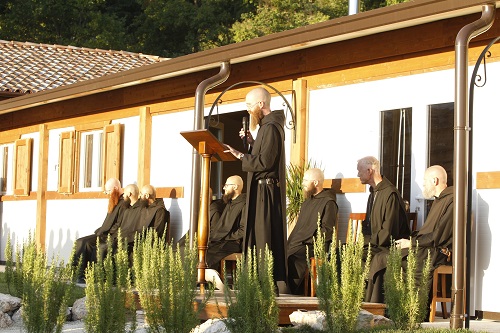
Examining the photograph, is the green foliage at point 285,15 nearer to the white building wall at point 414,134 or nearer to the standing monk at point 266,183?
the white building wall at point 414,134

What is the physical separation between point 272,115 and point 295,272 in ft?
7.97

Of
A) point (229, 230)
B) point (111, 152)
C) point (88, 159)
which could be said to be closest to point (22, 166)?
point (88, 159)

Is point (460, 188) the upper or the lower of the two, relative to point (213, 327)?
upper

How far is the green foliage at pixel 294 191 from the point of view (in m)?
12.1

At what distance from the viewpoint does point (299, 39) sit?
37.5 feet

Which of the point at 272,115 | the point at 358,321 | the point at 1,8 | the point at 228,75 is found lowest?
the point at 358,321

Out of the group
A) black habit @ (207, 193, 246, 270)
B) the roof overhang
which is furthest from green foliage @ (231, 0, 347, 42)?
black habit @ (207, 193, 246, 270)

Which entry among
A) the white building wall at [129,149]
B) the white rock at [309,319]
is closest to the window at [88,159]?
the white building wall at [129,149]

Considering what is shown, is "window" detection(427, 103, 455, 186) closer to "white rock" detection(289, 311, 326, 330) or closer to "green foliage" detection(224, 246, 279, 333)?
"white rock" detection(289, 311, 326, 330)

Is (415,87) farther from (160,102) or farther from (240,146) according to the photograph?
(240,146)

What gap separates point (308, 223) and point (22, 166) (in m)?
9.29

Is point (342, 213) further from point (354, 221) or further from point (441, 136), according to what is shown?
point (441, 136)

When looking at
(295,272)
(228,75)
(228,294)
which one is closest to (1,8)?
(228,75)

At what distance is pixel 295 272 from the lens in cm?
1121
